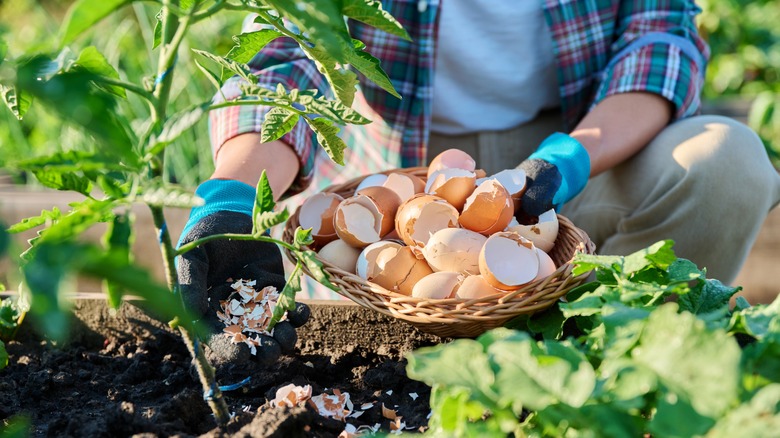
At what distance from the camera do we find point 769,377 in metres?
0.74

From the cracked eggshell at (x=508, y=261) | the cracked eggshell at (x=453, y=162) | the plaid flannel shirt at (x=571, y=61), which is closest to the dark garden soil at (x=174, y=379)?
the cracked eggshell at (x=508, y=261)

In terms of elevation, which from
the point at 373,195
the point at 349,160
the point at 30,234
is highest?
the point at 373,195

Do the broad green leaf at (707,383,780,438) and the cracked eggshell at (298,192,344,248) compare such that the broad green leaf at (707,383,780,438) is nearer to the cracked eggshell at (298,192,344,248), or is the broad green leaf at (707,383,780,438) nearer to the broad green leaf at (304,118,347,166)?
the broad green leaf at (304,118,347,166)

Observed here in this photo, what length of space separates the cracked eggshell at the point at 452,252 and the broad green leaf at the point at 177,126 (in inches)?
21.6

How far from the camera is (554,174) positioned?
1441 millimetres

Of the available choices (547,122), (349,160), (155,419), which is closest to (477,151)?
(547,122)

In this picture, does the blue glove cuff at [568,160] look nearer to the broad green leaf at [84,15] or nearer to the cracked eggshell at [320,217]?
the cracked eggshell at [320,217]

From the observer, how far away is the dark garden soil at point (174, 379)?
94 centimetres

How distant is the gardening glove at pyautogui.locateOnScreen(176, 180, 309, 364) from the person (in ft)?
0.80

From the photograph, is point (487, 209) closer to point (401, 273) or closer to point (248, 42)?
point (401, 273)

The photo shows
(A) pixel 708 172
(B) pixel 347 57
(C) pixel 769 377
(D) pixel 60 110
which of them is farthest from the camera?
(A) pixel 708 172

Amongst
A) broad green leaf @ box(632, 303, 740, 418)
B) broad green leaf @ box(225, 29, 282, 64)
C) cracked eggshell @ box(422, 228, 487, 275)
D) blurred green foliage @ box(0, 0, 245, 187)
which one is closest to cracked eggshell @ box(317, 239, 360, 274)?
cracked eggshell @ box(422, 228, 487, 275)

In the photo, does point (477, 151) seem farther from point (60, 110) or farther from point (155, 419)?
point (60, 110)

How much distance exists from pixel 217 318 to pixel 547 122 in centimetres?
124
